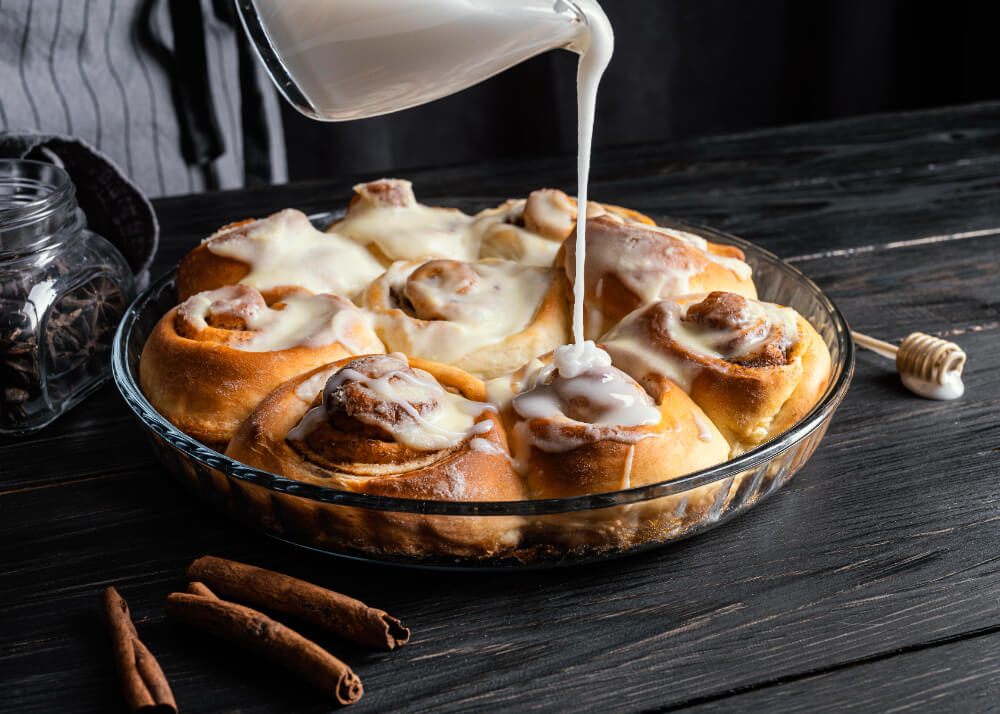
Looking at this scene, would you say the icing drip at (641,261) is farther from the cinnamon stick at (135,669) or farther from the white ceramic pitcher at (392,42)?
the cinnamon stick at (135,669)

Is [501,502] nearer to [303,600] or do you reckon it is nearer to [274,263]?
[303,600]

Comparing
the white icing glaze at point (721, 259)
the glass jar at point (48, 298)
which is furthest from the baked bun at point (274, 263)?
the white icing glaze at point (721, 259)

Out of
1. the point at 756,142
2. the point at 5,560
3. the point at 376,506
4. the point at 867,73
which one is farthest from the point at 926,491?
the point at 867,73

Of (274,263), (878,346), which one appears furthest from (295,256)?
(878,346)

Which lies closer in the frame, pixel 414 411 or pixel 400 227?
pixel 414 411

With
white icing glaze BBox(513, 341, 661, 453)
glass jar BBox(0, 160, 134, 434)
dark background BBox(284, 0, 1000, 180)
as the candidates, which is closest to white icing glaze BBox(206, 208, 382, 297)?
glass jar BBox(0, 160, 134, 434)

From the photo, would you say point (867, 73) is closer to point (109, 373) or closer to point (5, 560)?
point (109, 373)
